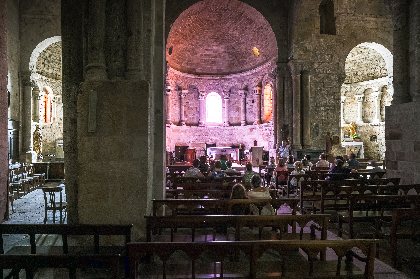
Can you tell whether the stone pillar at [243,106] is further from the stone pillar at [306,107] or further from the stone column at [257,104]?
the stone pillar at [306,107]

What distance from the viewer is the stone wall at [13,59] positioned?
17.8m

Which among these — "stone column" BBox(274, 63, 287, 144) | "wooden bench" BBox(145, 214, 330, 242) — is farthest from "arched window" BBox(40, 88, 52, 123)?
"wooden bench" BBox(145, 214, 330, 242)

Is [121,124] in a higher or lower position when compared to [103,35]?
lower

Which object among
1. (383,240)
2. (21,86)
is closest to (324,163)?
(383,240)

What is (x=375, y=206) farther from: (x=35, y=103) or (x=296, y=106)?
(x=35, y=103)

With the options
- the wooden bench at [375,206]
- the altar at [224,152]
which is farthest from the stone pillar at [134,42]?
the altar at [224,152]

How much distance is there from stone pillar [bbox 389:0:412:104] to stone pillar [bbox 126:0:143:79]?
757 cm

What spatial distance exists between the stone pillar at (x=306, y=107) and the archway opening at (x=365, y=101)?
16.5ft

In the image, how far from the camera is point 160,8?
8.45 m

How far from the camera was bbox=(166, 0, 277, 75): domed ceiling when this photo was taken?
20531 millimetres

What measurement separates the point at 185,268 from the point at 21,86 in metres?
18.0

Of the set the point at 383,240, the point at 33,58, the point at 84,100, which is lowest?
the point at 383,240

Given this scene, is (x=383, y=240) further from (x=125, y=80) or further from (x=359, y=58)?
(x=359, y=58)

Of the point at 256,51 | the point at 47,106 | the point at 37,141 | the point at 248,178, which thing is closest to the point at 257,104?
the point at 256,51
